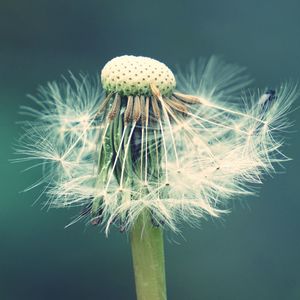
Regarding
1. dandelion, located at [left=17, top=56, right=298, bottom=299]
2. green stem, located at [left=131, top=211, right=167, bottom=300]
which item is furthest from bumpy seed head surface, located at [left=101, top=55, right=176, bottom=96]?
green stem, located at [left=131, top=211, right=167, bottom=300]

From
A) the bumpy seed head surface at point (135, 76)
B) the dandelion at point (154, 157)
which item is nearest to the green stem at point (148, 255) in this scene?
the dandelion at point (154, 157)

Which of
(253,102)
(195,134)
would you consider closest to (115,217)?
(195,134)

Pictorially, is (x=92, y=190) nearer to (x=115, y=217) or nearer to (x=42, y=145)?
(x=115, y=217)

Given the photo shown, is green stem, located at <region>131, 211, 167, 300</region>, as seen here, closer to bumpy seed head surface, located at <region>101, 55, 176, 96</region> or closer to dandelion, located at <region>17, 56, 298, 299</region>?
dandelion, located at <region>17, 56, 298, 299</region>

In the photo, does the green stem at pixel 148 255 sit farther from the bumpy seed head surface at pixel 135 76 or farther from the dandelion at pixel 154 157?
the bumpy seed head surface at pixel 135 76

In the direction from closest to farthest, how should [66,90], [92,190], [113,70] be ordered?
[113,70] → [92,190] → [66,90]

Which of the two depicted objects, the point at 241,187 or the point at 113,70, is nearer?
the point at 113,70

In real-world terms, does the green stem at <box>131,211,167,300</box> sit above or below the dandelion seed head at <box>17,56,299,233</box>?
below
